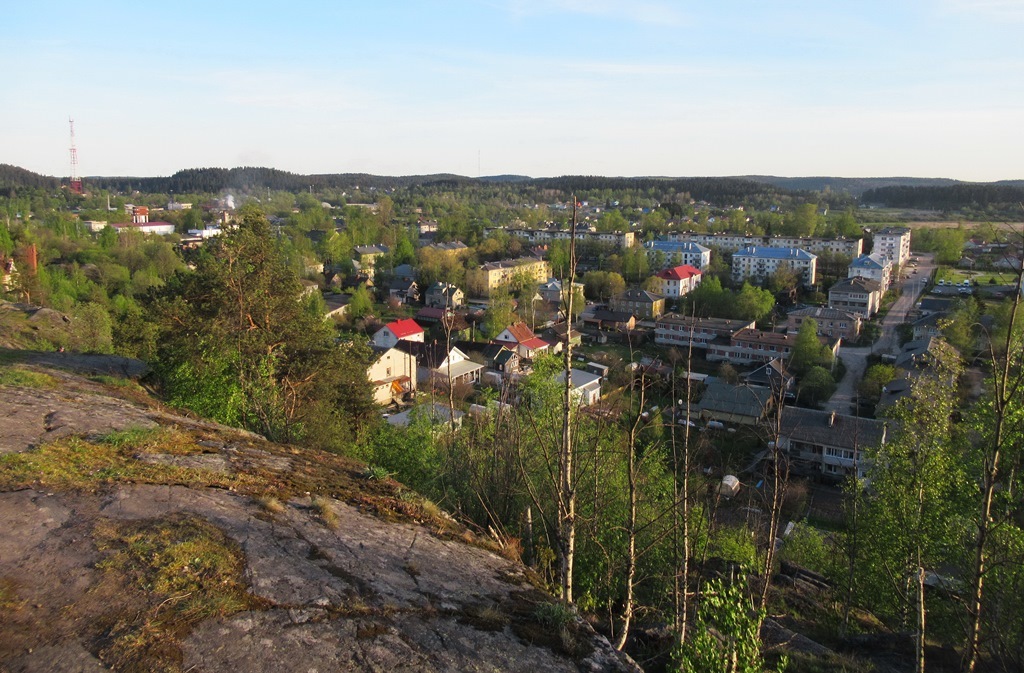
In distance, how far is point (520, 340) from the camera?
21531 mm

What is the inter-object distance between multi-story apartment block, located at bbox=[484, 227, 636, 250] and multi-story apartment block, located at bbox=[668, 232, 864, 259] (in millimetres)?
3857

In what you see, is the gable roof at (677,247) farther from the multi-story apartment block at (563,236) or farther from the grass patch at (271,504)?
the grass patch at (271,504)

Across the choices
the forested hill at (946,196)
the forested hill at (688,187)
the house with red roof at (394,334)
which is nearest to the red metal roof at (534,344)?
the house with red roof at (394,334)

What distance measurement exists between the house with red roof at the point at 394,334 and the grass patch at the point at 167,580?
1833cm

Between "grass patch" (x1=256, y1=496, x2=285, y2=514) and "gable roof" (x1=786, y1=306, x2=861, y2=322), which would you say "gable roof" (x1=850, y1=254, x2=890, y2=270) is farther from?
"grass patch" (x1=256, y1=496, x2=285, y2=514)

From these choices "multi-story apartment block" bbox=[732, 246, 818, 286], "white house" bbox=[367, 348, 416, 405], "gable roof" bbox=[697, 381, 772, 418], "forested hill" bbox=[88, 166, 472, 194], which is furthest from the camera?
"forested hill" bbox=[88, 166, 472, 194]

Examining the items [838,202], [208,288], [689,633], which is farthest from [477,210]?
[689,633]

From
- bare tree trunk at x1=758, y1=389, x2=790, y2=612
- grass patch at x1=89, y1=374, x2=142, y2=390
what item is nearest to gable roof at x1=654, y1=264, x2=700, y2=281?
grass patch at x1=89, y1=374, x2=142, y2=390

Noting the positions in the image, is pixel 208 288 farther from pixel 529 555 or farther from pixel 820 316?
pixel 820 316

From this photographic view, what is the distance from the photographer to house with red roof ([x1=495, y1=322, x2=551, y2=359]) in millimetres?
21188

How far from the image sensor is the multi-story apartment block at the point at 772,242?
39.5 metres

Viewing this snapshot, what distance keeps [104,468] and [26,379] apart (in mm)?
2831

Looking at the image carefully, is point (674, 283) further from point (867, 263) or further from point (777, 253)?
point (867, 263)

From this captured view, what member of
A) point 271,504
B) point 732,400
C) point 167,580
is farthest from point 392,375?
point 167,580
